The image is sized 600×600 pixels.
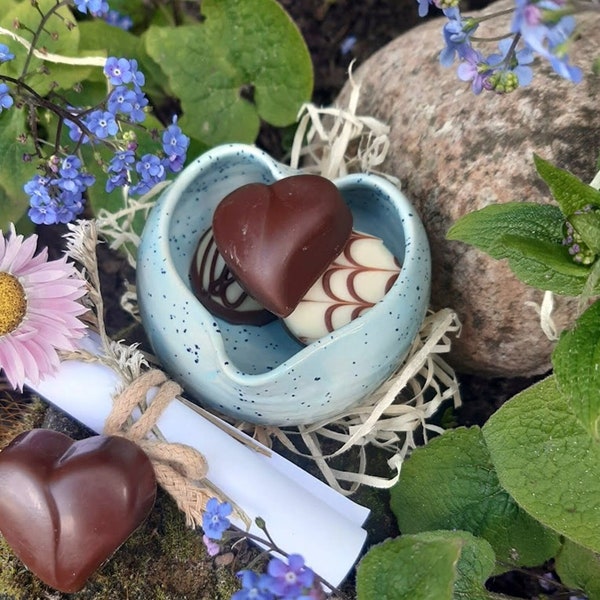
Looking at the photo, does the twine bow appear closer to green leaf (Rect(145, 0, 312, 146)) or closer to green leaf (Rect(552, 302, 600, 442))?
green leaf (Rect(552, 302, 600, 442))

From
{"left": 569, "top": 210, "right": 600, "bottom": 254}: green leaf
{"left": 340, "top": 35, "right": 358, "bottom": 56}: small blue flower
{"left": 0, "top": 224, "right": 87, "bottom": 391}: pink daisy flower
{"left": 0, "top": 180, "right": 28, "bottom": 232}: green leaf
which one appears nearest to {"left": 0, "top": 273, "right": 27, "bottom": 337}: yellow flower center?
{"left": 0, "top": 224, "right": 87, "bottom": 391}: pink daisy flower

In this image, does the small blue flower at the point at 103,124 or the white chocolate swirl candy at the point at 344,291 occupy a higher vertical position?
the small blue flower at the point at 103,124

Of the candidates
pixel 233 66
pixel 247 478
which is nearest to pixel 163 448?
pixel 247 478

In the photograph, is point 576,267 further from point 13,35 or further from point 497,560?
point 13,35

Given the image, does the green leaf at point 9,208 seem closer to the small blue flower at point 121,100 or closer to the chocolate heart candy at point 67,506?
the small blue flower at point 121,100

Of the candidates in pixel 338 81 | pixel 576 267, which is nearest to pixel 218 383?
pixel 576 267

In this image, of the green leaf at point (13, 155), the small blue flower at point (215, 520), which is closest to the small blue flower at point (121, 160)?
the green leaf at point (13, 155)
